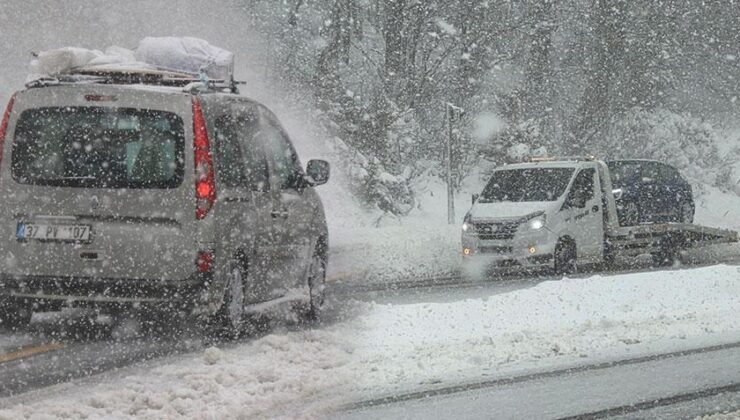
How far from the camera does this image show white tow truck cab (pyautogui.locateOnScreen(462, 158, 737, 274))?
16391 mm

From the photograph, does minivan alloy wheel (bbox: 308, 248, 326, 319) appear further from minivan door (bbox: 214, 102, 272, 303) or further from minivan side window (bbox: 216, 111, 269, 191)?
minivan side window (bbox: 216, 111, 269, 191)

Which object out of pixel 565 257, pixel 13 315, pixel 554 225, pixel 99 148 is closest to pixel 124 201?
pixel 99 148

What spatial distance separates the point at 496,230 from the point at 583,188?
185 cm

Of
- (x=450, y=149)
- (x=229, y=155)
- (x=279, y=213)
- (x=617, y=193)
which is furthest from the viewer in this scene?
(x=450, y=149)

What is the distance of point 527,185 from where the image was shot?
17656mm

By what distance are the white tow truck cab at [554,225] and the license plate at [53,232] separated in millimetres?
9516

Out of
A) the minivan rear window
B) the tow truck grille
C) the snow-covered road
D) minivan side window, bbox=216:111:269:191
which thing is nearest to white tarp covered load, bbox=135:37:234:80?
minivan side window, bbox=216:111:269:191

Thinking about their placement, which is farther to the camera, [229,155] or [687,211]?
[687,211]

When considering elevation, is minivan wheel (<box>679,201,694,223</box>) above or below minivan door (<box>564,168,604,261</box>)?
below

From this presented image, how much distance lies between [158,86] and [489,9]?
24.7m

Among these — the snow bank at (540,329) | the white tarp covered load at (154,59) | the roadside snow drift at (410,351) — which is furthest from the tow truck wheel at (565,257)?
the white tarp covered load at (154,59)

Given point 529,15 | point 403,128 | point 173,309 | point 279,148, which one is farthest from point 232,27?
point 173,309

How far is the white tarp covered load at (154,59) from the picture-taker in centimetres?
878

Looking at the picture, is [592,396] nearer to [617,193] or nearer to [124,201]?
[124,201]
